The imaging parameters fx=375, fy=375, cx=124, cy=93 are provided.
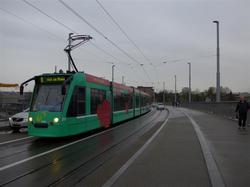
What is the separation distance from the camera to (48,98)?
15.0 meters

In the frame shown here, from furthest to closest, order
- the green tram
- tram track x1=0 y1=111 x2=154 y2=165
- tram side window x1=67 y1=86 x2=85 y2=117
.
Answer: tram side window x1=67 y1=86 x2=85 y2=117
the green tram
tram track x1=0 y1=111 x2=154 y2=165

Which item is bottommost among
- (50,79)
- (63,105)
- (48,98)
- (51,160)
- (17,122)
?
(51,160)

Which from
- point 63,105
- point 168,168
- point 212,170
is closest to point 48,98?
point 63,105

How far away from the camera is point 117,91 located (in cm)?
2475

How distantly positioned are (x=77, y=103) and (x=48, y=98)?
124 centimetres

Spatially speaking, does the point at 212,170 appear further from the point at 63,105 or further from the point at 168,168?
the point at 63,105

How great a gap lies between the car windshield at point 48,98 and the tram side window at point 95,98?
9.21ft

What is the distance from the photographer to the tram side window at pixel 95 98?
701 inches

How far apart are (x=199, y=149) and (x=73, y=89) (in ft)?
18.8

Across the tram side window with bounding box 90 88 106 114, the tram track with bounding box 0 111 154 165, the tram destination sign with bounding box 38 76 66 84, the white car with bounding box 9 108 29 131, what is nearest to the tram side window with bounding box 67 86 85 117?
the tram destination sign with bounding box 38 76 66 84

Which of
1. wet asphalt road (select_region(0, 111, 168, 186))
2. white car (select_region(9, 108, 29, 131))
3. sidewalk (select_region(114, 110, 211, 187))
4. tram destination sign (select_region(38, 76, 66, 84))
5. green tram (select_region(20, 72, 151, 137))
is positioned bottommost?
wet asphalt road (select_region(0, 111, 168, 186))

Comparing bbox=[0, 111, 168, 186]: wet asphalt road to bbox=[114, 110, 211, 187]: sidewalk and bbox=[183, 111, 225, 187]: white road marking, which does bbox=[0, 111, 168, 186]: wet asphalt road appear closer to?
bbox=[114, 110, 211, 187]: sidewalk

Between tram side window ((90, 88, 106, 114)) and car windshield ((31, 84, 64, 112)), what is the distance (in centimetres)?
281

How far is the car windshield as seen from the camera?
577 inches
